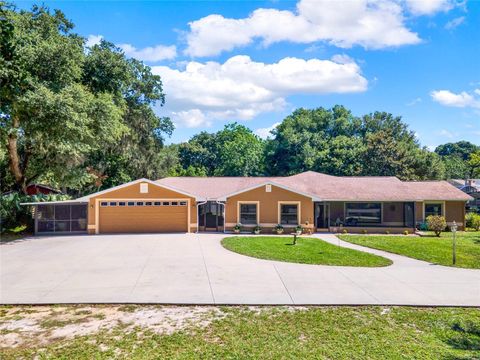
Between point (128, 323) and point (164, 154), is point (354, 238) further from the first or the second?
point (164, 154)

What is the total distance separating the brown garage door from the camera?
2288cm

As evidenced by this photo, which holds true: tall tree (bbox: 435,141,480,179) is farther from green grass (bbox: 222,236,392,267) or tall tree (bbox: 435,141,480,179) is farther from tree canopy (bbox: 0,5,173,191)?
green grass (bbox: 222,236,392,267)

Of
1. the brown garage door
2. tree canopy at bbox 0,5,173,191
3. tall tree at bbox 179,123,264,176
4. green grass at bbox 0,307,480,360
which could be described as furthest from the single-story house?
tall tree at bbox 179,123,264,176

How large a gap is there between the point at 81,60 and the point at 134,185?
822 cm

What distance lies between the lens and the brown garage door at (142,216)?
22875mm

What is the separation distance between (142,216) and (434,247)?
53.4 feet

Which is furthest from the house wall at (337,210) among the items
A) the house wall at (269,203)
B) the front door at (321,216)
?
the house wall at (269,203)

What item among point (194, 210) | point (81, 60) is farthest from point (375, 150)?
point (81, 60)

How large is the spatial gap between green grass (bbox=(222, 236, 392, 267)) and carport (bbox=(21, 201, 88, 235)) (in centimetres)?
997

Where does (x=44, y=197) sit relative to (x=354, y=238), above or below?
above

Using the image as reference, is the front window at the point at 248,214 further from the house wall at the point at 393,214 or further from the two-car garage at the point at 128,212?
the house wall at the point at 393,214

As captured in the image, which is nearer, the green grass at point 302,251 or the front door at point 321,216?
the green grass at point 302,251

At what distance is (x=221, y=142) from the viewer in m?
59.7

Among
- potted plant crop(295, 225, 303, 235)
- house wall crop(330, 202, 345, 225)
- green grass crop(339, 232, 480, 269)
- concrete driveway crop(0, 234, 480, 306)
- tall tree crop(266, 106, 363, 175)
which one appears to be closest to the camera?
concrete driveway crop(0, 234, 480, 306)
